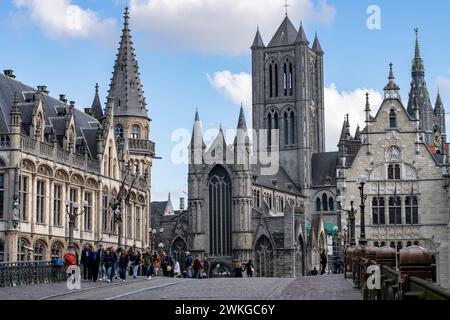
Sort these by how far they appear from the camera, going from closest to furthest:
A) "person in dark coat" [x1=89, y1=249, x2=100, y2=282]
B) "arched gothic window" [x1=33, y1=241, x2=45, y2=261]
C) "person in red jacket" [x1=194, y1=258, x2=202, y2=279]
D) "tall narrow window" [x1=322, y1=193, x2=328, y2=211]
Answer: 1. "person in dark coat" [x1=89, y1=249, x2=100, y2=282]
2. "person in red jacket" [x1=194, y1=258, x2=202, y2=279]
3. "arched gothic window" [x1=33, y1=241, x2=45, y2=261]
4. "tall narrow window" [x1=322, y1=193, x2=328, y2=211]

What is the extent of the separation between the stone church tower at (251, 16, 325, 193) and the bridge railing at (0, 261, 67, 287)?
89760 mm

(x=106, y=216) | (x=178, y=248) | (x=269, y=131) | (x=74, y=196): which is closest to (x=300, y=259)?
(x=178, y=248)

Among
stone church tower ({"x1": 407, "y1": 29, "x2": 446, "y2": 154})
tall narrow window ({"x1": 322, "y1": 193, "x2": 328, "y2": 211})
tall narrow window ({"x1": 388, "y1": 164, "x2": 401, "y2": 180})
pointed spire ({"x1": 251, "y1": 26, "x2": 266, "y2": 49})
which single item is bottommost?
tall narrow window ({"x1": 322, "y1": 193, "x2": 328, "y2": 211})

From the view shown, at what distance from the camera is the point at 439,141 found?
138 m

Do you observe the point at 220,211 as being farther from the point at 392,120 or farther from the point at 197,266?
the point at 197,266

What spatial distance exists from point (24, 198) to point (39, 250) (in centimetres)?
405

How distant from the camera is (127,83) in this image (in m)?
80.9

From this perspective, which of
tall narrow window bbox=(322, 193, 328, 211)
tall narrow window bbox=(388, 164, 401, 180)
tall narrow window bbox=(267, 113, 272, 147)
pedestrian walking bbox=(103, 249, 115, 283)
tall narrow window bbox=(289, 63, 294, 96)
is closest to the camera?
pedestrian walking bbox=(103, 249, 115, 283)

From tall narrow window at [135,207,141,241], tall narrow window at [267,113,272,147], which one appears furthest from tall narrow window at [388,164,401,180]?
tall narrow window at [267,113,272,147]

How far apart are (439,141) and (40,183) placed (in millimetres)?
94766

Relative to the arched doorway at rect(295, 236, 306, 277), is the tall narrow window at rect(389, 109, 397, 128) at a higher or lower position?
higher

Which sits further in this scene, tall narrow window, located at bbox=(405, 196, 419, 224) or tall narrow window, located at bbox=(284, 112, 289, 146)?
A: tall narrow window, located at bbox=(284, 112, 289, 146)

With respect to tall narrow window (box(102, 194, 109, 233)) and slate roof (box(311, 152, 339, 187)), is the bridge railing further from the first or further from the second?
slate roof (box(311, 152, 339, 187))

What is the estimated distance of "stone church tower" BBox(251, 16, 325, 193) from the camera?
420ft
